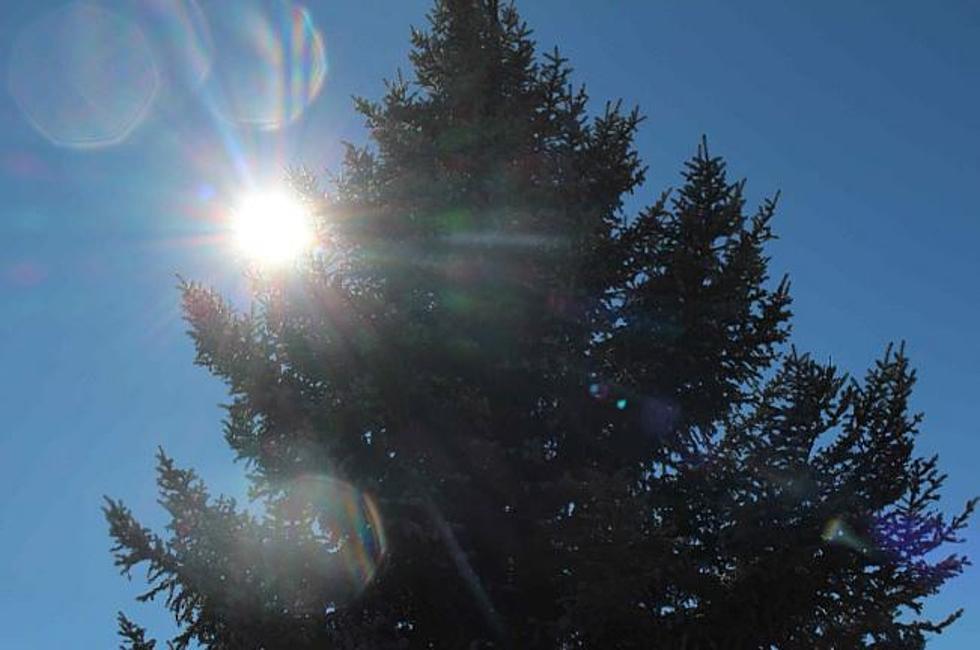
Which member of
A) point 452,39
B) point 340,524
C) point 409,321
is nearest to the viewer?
point 340,524

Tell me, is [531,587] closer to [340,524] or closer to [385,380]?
[340,524]

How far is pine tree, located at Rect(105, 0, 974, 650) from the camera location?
26.2ft

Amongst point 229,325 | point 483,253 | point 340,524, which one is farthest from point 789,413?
point 229,325

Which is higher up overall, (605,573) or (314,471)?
(314,471)

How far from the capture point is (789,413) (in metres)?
9.08

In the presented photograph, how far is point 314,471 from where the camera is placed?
340 inches

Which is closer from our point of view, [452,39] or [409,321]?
[409,321]

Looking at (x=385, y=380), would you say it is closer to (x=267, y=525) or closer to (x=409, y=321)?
(x=409, y=321)

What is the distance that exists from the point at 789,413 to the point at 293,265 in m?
5.65

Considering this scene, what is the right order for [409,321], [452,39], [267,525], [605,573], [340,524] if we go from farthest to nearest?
1. [452,39]
2. [409,321]
3. [340,524]
4. [267,525]
5. [605,573]

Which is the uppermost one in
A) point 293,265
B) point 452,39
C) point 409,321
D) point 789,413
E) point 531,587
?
point 452,39

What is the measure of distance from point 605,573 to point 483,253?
4.48 meters

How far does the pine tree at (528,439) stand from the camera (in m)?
7.97

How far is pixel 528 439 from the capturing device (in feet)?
33.2
